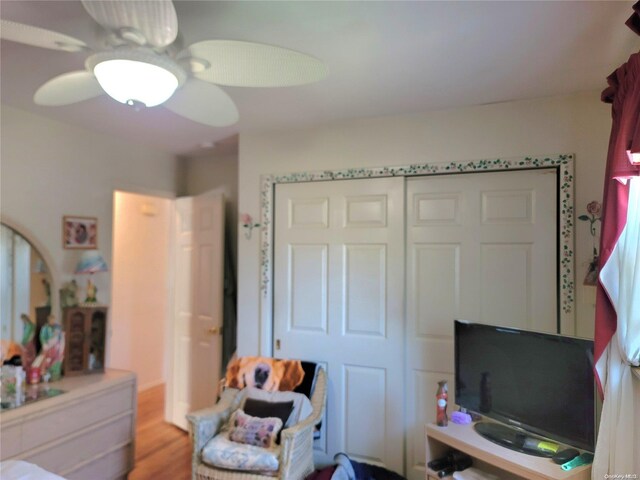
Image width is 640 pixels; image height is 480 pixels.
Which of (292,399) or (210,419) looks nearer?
(210,419)

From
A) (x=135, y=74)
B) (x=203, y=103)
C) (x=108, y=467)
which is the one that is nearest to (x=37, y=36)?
(x=135, y=74)

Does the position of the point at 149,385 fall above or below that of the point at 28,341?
below

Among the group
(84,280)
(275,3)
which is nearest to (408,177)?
(275,3)

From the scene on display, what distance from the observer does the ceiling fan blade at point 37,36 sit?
1141 mm

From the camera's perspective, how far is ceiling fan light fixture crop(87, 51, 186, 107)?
3.88 feet

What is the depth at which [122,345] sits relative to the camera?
4.21m

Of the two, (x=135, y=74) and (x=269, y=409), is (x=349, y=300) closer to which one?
(x=269, y=409)

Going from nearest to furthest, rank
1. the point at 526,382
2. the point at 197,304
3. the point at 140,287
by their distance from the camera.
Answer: the point at 526,382 → the point at 197,304 → the point at 140,287

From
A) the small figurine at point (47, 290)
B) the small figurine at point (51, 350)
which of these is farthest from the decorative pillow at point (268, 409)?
the small figurine at point (47, 290)

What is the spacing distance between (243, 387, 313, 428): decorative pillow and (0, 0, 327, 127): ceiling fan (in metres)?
1.82

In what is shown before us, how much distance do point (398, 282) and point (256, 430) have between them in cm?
119

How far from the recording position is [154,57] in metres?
1.20

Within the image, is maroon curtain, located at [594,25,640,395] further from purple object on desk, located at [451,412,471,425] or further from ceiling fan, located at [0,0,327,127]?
ceiling fan, located at [0,0,327,127]

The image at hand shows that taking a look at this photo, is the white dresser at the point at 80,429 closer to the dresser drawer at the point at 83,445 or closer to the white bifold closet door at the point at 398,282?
the dresser drawer at the point at 83,445
